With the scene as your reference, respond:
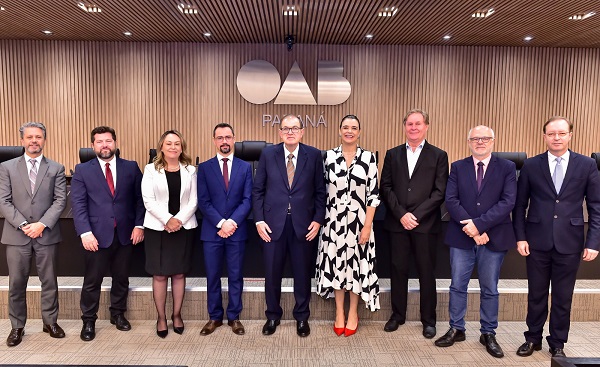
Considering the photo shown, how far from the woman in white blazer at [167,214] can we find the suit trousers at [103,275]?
0.92ft

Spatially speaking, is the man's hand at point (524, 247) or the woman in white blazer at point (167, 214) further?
the woman in white blazer at point (167, 214)

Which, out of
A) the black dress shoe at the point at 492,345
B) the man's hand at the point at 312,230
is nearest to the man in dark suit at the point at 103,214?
the man's hand at the point at 312,230

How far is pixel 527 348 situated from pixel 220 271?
238cm

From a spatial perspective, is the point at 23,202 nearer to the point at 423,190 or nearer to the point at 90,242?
the point at 90,242

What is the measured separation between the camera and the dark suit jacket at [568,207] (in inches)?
113

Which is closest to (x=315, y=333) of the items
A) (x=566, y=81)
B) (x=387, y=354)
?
(x=387, y=354)

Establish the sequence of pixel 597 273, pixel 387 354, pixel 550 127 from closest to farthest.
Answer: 1. pixel 550 127
2. pixel 387 354
3. pixel 597 273

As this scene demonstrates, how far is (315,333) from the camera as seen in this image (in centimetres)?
345

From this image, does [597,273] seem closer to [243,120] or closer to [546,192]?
[546,192]

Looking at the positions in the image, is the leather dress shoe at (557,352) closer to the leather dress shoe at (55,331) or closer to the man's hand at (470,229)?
the man's hand at (470,229)

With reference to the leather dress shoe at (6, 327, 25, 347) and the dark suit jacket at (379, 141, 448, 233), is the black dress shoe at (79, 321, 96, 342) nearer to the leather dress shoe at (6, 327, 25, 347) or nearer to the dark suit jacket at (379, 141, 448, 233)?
the leather dress shoe at (6, 327, 25, 347)

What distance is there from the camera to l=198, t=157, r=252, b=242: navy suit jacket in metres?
3.30

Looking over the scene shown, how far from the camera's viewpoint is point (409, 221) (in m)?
3.21

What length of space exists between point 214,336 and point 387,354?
1351 millimetres
